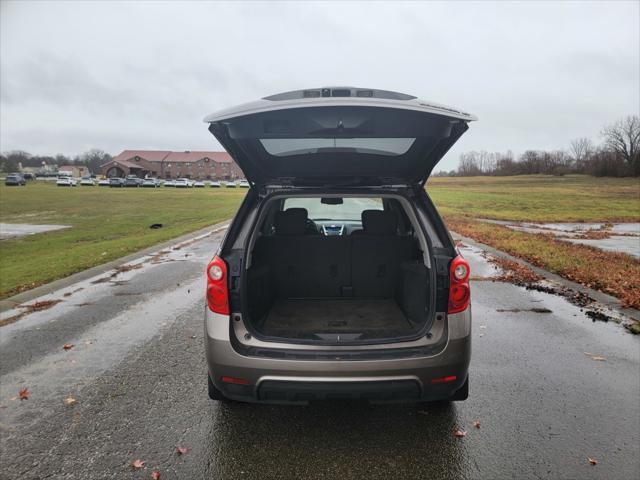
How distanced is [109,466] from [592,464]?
2886mm

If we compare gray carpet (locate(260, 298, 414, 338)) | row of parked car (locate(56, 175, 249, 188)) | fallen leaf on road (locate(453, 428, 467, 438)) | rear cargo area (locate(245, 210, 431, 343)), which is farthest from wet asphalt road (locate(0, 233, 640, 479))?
row of parked car (locate(56, 175, 249, 188))

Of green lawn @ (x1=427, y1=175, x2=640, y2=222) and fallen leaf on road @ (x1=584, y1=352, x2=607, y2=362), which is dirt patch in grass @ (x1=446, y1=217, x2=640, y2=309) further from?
green lawn @ (x1=427, y1=175, x2=640, y2=222)

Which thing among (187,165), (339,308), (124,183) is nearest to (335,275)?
(339,308)

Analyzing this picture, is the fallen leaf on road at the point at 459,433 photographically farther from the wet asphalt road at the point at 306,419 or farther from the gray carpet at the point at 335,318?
the gray carpet at the point at 335,318

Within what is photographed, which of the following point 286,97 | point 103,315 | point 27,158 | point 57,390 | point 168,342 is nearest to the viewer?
point 286,97

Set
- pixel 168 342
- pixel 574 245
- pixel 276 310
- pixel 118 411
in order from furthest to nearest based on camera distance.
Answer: pixel 574 245, pixel 168 342, pixel 276 310, pixel 118 411

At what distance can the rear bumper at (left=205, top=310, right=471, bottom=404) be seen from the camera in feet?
8.37

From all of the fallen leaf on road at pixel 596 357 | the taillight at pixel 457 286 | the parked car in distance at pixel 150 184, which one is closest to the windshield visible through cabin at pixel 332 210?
the fallen leaf on road at pixel 596 357

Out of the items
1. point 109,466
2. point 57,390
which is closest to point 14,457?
point 109,466

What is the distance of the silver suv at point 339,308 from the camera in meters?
2.55

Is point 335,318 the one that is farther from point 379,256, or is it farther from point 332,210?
point 332,210

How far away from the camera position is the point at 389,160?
10.9 feet

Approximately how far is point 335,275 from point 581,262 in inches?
255

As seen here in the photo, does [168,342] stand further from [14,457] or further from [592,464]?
[592,464]
